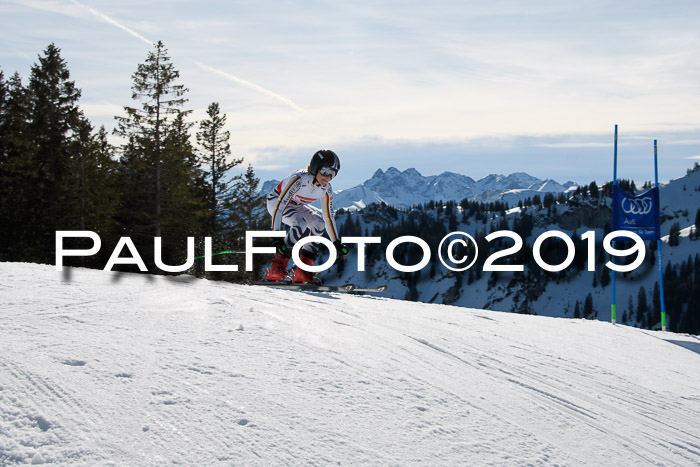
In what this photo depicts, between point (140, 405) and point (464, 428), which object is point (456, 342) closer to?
point (464, 428)

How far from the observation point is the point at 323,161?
32.9 feet

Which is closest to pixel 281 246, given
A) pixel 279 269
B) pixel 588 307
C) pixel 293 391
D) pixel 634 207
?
pixel 279 269

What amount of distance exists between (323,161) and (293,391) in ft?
21.9

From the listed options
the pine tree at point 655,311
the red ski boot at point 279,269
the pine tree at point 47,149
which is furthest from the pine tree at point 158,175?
the pine tree at point 655,311

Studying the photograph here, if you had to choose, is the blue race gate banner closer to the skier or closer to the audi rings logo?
the audi rings logo

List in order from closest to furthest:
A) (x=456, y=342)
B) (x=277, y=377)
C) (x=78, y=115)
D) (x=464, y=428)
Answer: (x=464, y=428) → (x=277, y=377) → (x=456, y=342) → (x=78, y=115)

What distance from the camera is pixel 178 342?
14.9 ft

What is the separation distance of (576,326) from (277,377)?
7.04 m

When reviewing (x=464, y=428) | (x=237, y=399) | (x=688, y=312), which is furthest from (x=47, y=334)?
(x=688, y=312)

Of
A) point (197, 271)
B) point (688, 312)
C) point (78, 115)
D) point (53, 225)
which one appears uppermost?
point (78, 115)

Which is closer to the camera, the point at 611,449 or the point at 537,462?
the point at 537,462

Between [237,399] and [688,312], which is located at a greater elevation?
[237,399]

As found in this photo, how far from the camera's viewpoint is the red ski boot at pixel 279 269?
36.3 ft

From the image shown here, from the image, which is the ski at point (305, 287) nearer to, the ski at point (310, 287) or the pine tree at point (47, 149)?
the ski at point (310, 287)
